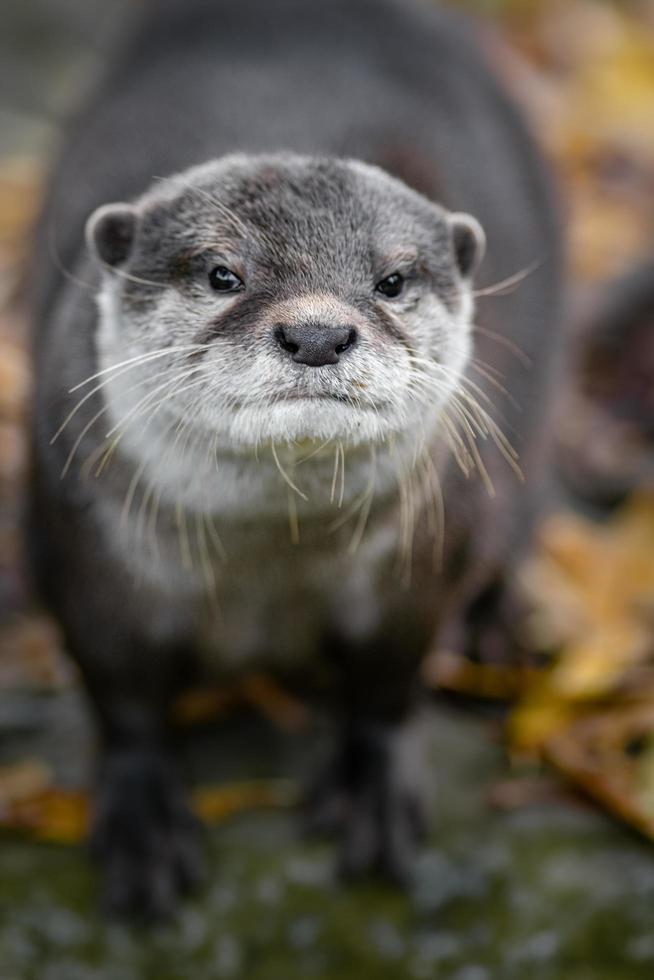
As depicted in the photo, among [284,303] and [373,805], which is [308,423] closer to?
[284,303]

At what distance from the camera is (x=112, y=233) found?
2.29 metres

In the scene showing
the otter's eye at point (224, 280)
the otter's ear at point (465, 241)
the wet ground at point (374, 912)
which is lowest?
the wet ground at point (374, 912)

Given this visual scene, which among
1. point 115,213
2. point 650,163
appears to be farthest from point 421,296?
point 650,163

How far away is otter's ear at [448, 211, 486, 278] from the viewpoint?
2371 mm

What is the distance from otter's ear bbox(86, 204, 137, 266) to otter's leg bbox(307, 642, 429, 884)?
32.5 inches

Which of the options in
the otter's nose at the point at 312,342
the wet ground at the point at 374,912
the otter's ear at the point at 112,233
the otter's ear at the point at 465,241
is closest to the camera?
the otter's nose at the point at 312,342

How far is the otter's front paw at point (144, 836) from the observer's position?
8.59 ft

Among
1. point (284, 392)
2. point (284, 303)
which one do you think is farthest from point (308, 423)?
point (284, 303)

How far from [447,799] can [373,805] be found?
6.3 inches

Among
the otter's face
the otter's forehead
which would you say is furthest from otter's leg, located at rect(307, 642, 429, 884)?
the otter's forehead

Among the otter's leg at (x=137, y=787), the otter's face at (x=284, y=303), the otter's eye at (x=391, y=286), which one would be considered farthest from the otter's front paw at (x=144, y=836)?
the otter's eye at (x=391, y=286)

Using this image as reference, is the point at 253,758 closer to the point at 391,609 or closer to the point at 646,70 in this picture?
the point at 391,609

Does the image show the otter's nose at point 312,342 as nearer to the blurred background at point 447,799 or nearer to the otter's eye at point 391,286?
the otter's eye at point 391,286

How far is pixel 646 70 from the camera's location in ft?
18.6
